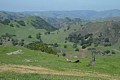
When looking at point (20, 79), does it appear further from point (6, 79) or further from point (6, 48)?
point (6, 48)

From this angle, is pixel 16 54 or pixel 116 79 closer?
pixel 116 79

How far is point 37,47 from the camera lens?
109 metres

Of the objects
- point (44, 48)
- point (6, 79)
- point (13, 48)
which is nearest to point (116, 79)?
point (6, 79)

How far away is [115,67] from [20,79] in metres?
→ 29.1

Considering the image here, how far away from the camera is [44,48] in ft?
355

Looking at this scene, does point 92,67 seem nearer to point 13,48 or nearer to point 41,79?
point 41,79

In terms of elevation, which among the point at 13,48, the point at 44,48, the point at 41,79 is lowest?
the point at 44,48

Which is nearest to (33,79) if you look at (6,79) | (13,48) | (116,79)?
(6,79)

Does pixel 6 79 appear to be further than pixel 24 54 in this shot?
No

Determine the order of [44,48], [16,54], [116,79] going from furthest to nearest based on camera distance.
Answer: [44,48], [16,54], [116,79]

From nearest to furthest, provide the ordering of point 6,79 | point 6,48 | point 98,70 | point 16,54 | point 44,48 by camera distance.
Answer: point 6,79 → point 98,70 → point 16,54 → point 6,48 → point 44,48

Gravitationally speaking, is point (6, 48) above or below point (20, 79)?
below

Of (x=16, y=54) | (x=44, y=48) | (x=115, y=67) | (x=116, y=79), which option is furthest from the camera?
(x=44, y=48)

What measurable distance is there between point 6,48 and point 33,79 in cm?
4970
